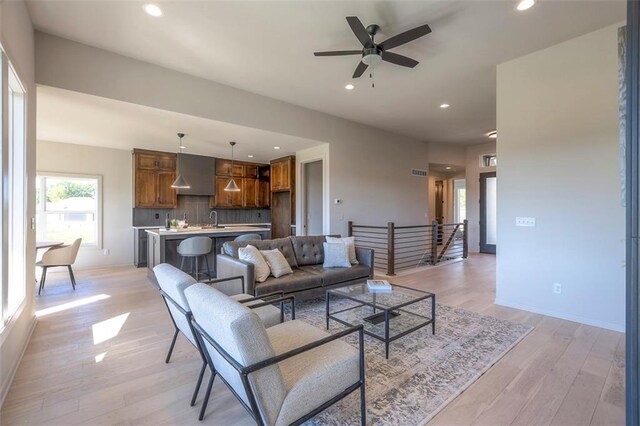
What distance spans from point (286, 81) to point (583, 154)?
3.75 metres

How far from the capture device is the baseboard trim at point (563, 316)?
3057 mm

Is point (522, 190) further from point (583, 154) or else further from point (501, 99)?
point (501, 99)

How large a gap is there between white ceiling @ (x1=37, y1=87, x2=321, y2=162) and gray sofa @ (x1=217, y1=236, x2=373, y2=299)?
2026mm

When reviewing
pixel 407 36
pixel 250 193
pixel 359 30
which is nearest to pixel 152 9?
pixel 359 30

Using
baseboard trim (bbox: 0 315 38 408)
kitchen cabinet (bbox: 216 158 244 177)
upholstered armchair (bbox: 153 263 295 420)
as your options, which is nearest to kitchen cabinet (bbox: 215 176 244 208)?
kitchen cabinet (bbox: 216 158 244 177)

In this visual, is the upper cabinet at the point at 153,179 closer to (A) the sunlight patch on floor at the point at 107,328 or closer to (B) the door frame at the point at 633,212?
(A) the sunlight patch on floor at the point at 107,328

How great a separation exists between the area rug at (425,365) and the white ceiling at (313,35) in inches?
123

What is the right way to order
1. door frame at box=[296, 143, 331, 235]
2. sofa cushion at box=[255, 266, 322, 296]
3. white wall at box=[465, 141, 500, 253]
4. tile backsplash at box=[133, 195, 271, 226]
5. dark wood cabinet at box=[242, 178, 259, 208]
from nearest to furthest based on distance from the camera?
sofa cushion at box=[255, 266, 322, 296], door frame at box=[296, 143, 331, 235], tile backsplash at box=[133, 195, 271, 226], dark wood cabinet at box=[242, 178, 259, 208], white wall at box=[465, 141, 500, 253]

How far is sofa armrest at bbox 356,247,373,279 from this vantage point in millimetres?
4277

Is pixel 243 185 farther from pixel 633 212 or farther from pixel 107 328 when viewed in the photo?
pixel 633 212

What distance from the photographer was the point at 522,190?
366cm

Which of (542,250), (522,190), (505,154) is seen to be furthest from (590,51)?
(542,250)

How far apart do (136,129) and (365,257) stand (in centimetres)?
438

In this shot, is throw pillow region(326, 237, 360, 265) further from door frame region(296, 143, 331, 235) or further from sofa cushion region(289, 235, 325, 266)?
door frame region(296, 143, 331, 235)
